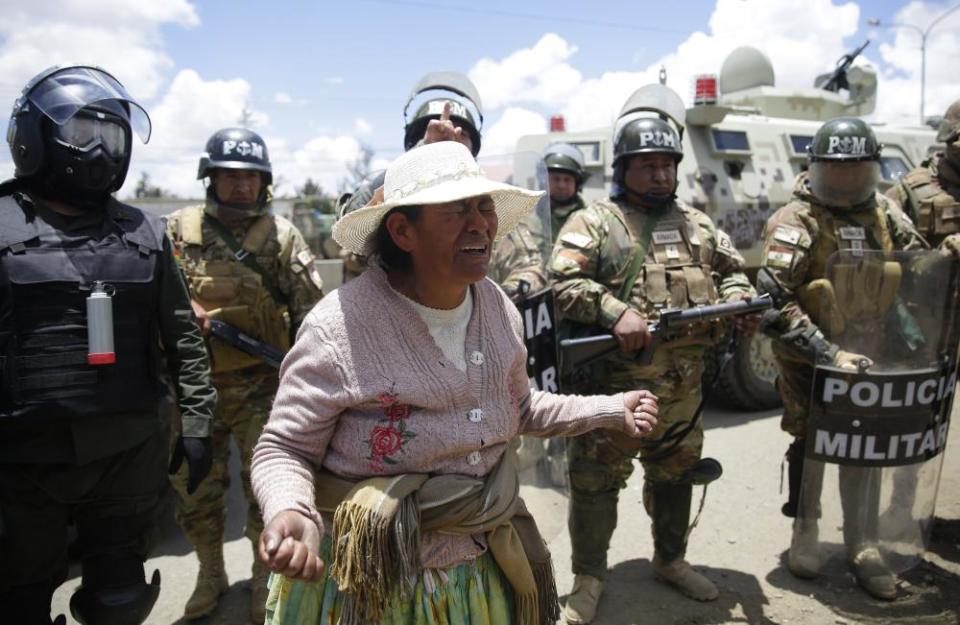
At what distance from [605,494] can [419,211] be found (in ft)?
6.92

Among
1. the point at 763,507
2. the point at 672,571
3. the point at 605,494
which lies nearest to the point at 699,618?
the point at 672,571

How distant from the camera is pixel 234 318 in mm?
3619

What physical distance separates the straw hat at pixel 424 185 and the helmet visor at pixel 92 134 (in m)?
1.07

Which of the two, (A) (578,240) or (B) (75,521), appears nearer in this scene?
(B) (75,521)

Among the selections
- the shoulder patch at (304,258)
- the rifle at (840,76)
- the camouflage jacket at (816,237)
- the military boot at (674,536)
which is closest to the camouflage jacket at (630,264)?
the camouflage jacket at (816,237)

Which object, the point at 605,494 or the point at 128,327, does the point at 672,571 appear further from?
the point at 128,327

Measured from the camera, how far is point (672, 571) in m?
3.64

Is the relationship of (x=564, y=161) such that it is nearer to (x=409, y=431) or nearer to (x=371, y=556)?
(x=409, y=431)

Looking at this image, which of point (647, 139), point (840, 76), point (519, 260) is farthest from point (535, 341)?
point (840, 76)

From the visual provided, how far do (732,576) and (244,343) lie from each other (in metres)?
2.62

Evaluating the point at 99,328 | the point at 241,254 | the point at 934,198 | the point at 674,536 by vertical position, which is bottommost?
the point at 674,536

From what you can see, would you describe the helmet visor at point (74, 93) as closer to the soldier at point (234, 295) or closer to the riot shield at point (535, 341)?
the soldier at point (234, 295)

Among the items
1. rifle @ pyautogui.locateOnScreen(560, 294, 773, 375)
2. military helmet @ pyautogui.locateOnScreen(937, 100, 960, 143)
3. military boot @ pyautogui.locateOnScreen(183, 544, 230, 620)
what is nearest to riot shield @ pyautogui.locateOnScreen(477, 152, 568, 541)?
rifle @ pyautogui.locateOnScreen(560, 294, 773, 375)

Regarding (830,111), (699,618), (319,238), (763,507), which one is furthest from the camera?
(319,238)
